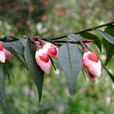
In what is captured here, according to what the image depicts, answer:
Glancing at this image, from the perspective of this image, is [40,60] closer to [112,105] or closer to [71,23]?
[112,105]

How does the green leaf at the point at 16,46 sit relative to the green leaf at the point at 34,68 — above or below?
above

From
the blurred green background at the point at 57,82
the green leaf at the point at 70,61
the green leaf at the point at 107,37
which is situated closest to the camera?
the green leaf at the point at 70,61

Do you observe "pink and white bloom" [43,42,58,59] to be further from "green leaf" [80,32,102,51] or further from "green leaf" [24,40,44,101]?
"green leaf" [80,32,102,51]

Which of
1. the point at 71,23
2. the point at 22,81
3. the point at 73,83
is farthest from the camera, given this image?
the point at 71,23

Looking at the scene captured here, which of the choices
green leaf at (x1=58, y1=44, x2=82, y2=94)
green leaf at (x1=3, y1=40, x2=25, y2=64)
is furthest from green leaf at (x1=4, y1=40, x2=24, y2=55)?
green leaf at (x1=58, y1=44, x2=82, y2=94)

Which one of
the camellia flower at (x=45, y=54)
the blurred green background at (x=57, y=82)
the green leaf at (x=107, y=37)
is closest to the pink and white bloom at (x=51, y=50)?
the camellia flower at (x=45, y=54)

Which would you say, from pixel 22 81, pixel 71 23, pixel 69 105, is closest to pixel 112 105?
pixel 69 105

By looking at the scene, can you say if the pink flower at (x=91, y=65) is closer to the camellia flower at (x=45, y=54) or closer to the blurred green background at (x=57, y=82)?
the camellia flower at (x=45, y=54)
